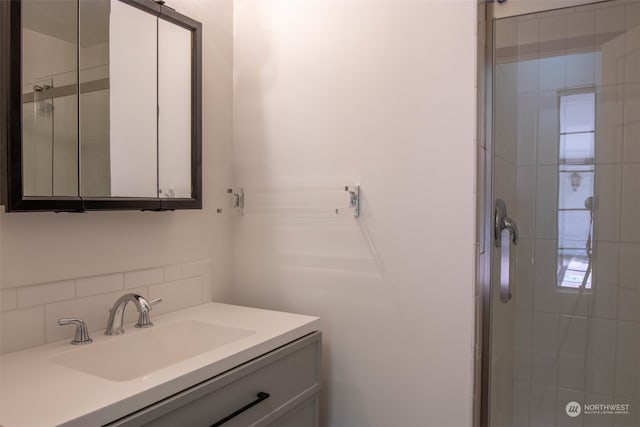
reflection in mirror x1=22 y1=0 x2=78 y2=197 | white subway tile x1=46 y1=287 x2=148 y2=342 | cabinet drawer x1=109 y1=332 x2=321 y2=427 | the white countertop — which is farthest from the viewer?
white subway tile x1=46 y1=287 x2=148 y2=342

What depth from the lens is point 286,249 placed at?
176 cm

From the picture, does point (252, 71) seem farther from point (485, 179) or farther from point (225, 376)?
point (225, 376)

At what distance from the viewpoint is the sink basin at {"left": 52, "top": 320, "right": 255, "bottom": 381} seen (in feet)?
3.93

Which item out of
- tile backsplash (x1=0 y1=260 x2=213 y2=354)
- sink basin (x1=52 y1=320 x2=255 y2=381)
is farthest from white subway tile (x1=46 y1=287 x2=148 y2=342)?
sink basin (x1=52 y1=320 x2=255 y2=381)

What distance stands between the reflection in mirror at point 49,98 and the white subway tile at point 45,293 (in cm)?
25

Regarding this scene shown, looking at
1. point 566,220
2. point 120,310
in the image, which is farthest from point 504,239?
point 120,310

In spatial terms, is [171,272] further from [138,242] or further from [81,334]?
[81,334]

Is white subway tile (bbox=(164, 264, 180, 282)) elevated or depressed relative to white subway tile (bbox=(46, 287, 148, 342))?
elevated

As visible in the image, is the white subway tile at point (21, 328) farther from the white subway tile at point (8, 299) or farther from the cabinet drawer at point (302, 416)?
the cabinet drawer at point (302, 416)

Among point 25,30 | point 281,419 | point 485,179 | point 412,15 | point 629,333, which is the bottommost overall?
point 281,419

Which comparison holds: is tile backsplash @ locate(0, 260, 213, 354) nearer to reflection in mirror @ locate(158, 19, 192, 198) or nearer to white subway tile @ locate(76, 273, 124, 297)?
white subway tile @ locate(76, 273, 124, 297)

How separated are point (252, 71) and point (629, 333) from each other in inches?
70.7

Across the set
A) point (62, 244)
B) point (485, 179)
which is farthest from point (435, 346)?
point (62, 244)

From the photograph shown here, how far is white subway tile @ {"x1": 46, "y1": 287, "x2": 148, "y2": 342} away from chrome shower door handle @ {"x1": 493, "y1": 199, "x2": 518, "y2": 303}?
1.28 meters
